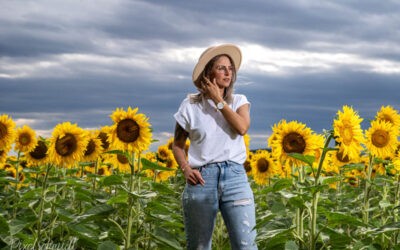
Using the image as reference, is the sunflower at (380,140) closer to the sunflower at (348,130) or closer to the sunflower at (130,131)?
the sunflower at (348,130)

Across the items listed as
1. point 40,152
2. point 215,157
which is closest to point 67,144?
point 40,152

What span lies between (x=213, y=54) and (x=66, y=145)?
2373 millimetres

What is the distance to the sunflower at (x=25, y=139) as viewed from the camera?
9187 mm

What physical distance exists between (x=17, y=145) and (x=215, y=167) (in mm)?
4960

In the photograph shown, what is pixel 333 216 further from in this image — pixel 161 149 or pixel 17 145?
pixel 161 149

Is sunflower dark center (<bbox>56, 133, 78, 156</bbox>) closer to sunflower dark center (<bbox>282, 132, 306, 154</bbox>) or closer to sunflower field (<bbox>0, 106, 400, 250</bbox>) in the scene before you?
sunflower field (<bbox>0, 106, 400, 250</bbox>)

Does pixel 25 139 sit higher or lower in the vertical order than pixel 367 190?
higher

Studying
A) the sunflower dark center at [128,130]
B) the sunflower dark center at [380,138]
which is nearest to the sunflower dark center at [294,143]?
the sunflower dark center at [128,130]

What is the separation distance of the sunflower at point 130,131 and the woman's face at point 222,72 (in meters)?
1.08

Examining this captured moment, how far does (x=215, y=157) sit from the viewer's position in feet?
17.3

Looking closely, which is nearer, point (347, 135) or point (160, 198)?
point (347, 135)

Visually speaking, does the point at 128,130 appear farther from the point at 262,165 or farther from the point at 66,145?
the point at 262,165

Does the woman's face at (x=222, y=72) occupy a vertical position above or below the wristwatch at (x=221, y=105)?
above

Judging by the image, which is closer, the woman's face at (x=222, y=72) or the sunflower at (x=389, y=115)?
the woman's face at (x=222, y=72)
